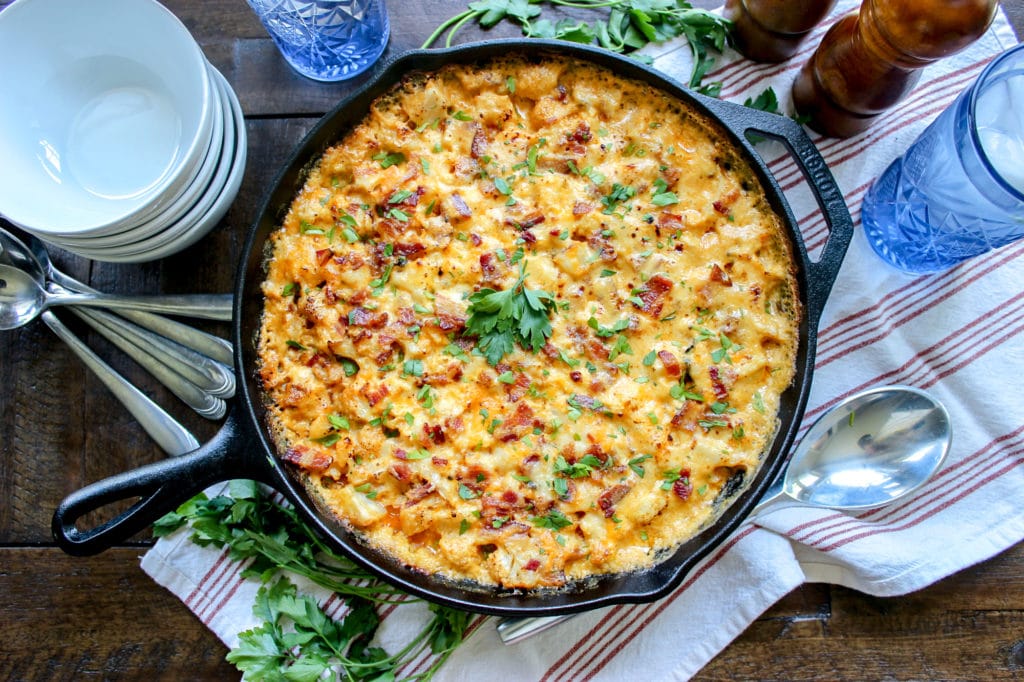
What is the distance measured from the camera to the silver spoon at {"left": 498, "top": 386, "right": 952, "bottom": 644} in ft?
8.82

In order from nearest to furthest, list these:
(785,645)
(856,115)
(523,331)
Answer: (523,331) → (856,115) → (785,645)

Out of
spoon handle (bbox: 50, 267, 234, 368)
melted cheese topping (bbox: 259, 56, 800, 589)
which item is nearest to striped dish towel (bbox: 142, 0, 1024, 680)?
melted cheese topping (bbox: 259, 56, 800, 589)

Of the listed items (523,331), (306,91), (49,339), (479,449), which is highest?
(306,91)

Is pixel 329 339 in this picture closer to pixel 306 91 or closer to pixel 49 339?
pixel 306 91

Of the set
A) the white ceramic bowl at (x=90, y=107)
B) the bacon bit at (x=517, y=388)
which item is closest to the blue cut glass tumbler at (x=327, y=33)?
the white ceramic bowl at (x=90, y=107)

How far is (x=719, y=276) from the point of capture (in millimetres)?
2447

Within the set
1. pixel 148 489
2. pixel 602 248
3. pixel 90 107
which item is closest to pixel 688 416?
pixel 602 248

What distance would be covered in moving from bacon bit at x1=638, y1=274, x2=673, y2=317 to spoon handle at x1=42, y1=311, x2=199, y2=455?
1669 millimetres

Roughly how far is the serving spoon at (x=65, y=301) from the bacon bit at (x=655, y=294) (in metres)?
1.45

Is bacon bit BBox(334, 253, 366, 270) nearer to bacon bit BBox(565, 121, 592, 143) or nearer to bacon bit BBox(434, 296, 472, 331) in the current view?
bacon bit BBox(434, 296, 472, 331)

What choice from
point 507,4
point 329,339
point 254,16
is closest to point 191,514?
point 329,339

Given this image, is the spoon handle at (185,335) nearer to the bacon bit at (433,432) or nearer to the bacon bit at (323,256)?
the bacon bit at (323,256)

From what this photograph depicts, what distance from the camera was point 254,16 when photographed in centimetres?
299

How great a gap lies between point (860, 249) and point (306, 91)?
2.12 meters
